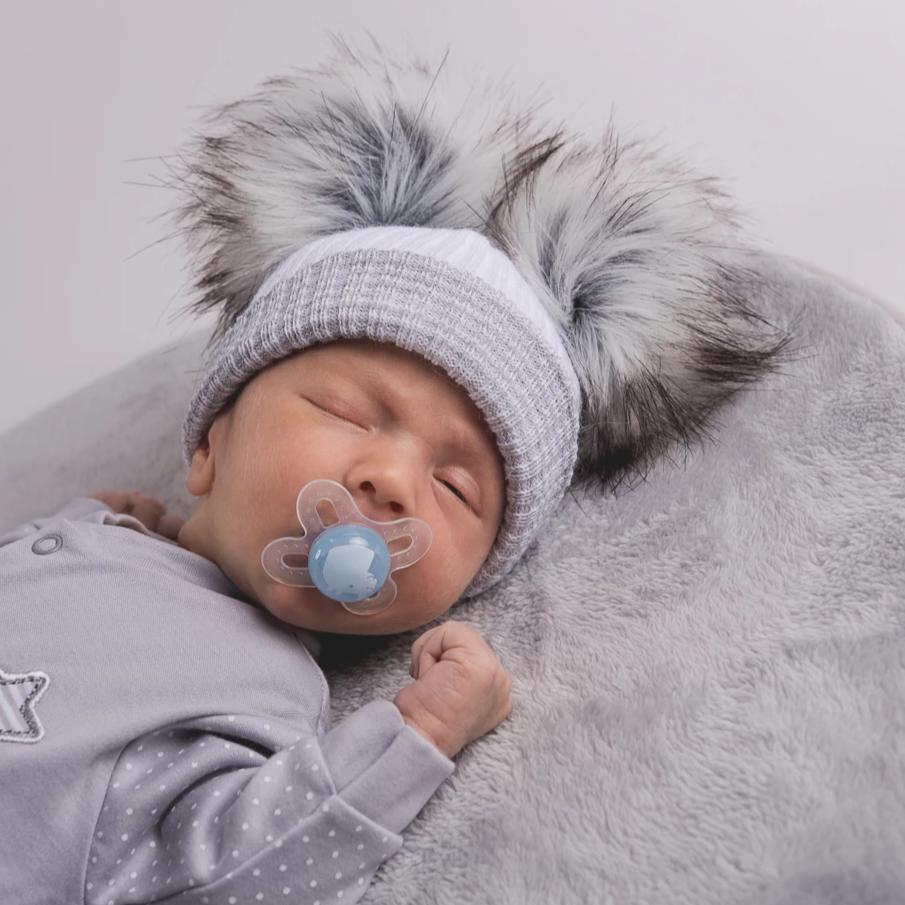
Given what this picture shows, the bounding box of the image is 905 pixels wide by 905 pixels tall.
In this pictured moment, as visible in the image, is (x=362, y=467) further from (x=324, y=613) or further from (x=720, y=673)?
(x=720, y=673)

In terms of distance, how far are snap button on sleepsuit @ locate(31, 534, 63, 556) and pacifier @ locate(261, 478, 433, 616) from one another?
0.21 m

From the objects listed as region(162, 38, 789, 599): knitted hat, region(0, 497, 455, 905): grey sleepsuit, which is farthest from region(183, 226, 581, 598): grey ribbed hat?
region(0, 497, 455, 905): grey sleepsuit

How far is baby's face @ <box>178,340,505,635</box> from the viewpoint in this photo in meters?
1.14

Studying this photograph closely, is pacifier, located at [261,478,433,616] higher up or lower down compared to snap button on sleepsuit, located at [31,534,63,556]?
higher up

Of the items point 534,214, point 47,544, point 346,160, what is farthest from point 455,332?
point 47,544

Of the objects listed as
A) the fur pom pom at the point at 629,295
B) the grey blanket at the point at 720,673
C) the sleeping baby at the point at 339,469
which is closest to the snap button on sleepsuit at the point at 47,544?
the sleeping baby at the point at 339,469

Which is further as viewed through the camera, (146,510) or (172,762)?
(146,510)

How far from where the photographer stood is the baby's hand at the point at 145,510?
1.46 meters

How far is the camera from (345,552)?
1.09 meters

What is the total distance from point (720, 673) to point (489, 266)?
476 millimetres

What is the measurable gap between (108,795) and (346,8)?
5.22 feet

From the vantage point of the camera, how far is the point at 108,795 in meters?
1.02

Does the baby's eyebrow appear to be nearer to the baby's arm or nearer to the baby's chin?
the baby's chin

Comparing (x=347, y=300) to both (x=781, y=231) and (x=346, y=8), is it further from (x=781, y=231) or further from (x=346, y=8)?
(x=346, y=8)
